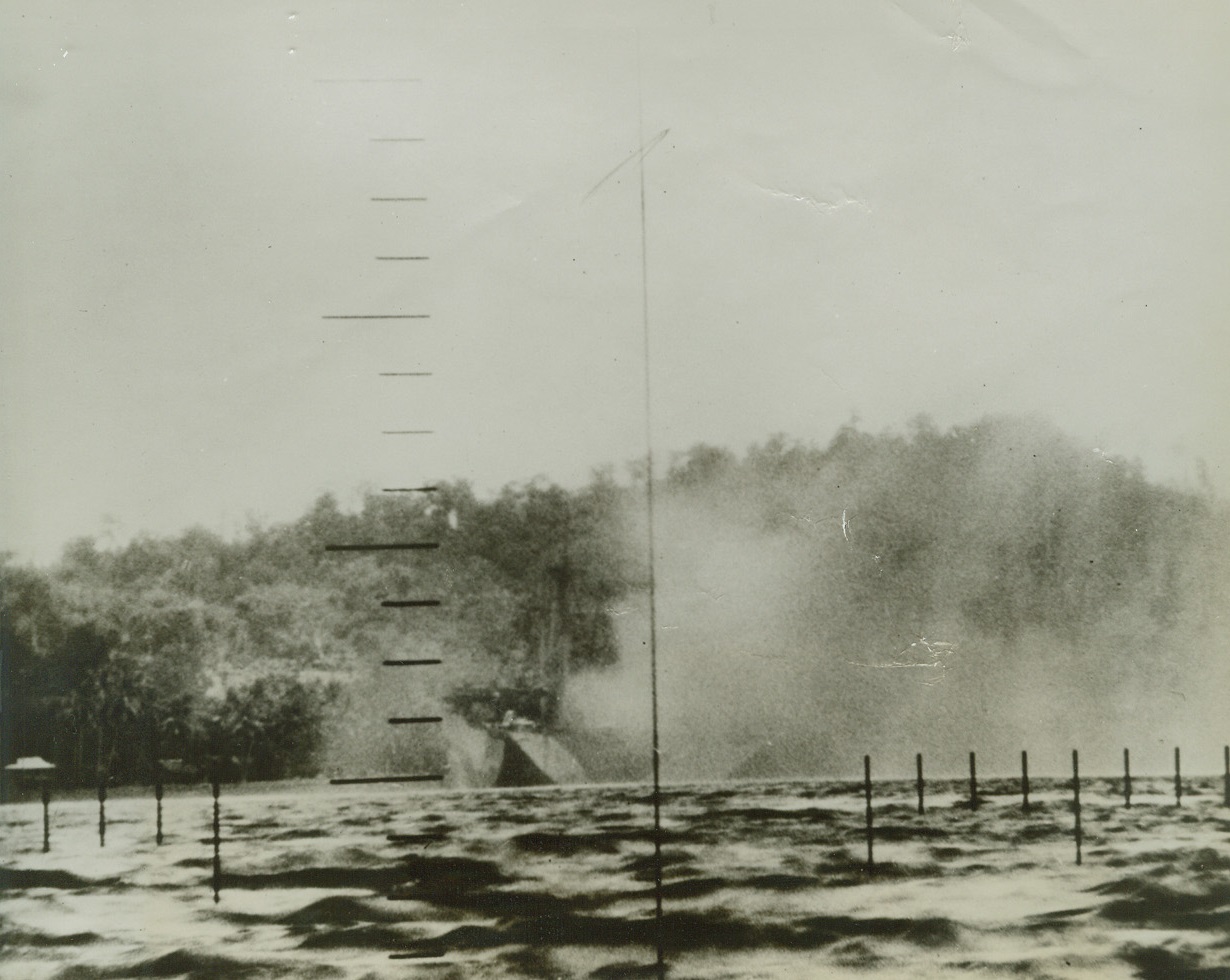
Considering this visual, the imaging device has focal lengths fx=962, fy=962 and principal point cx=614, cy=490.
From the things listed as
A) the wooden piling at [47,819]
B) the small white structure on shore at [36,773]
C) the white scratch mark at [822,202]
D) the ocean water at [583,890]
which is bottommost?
the ocean water at [583,890]

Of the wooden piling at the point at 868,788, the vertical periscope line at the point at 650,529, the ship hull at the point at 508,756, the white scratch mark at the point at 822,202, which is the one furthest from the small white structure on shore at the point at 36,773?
the white scratch mark at the point at 822,202

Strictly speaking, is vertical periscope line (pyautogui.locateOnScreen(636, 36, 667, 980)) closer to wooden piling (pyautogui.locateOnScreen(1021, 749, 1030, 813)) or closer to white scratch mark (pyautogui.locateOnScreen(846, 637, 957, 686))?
white scratch mark (pyautogui.locateOnScreen(846, 637, 957, 686))

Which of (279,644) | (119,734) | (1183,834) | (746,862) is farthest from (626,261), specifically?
(1183,834)

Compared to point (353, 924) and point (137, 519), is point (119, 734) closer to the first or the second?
point (137, 519)

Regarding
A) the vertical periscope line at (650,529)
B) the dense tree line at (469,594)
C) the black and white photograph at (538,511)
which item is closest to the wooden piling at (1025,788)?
the black and white photograph at (538,511)

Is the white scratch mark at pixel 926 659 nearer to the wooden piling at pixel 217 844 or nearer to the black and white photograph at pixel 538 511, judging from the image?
the black and white photograph at pixel 538 511

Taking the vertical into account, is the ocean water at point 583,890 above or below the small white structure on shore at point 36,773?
below

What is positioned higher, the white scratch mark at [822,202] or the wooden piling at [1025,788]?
the white scratch mark at [822,202]

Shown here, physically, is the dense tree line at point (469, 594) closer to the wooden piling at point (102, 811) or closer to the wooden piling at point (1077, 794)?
the wooden piling at point (102, 811)
